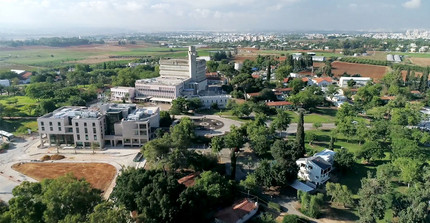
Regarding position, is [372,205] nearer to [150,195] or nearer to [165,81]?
[150,195]

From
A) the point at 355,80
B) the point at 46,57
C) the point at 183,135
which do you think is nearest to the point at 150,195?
the point at 183,135

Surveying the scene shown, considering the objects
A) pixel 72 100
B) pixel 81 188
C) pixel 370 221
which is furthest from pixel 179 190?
pixel 72 100

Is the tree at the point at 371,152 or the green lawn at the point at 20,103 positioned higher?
the green lawn at the point at 20,103

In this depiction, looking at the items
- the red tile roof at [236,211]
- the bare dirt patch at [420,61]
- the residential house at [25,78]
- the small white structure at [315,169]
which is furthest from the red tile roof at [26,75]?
the bare dirt patch at [420,61]

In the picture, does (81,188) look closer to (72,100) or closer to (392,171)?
(392,171)

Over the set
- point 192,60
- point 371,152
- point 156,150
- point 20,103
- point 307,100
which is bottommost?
point 371,152

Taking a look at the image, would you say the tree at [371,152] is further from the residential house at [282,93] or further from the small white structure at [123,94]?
the small white structure at [123,94]

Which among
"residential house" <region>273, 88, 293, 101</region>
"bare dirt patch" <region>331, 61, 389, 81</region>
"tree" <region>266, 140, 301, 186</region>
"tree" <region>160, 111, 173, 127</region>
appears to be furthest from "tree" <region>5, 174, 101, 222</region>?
"bare dirt patch" <region>331, 61, 389, 81</region>
